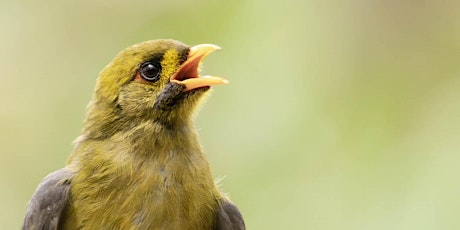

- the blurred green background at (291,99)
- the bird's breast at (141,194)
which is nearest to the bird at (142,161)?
the bird's breast at (141,194)

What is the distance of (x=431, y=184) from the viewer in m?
5.86

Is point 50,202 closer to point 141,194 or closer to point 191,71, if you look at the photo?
point 141,194

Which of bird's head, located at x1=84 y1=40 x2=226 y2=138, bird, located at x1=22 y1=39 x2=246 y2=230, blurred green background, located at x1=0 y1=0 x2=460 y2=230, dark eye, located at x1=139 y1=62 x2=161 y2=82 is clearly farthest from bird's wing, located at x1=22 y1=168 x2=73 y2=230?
blurred green background, located at x1=0 y1=0 x2=460 y2=230

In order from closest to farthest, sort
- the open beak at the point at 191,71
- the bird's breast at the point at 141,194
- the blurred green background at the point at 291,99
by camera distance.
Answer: the bird's breast at the point at 141,194, the open beak at the point at 191,71, the blurred green background at the point at 291,99

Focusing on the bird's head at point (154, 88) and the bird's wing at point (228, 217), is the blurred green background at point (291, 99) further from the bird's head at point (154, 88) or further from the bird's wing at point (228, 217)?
the bird's head at point (154, 88)

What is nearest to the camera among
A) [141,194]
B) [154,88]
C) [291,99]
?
[141,194]

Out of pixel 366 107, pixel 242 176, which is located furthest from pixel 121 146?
pixel 366 107

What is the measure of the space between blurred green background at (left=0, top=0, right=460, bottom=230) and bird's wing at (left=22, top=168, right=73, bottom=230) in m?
1.01

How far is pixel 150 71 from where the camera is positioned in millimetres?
5270

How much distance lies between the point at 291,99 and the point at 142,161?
1.57 metres

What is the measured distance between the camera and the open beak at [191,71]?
5173 mm

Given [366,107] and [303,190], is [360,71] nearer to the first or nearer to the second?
[366,107]

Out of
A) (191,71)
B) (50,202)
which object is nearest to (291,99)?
(191,71)

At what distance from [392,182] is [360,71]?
0.77 m
